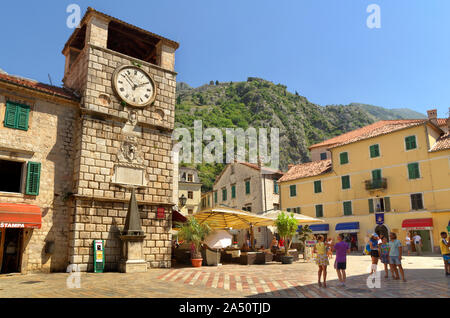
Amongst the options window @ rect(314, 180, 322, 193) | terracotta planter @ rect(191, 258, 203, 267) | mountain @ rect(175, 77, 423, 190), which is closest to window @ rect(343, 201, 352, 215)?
window @ rect(314, 180, 322, 193)

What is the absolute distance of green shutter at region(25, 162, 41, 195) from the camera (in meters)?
12.8

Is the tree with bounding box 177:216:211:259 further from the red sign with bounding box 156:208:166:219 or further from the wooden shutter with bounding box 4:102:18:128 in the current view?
the wooden shutter with bounding box 4:102:18:128

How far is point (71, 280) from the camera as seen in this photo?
10.5 meters

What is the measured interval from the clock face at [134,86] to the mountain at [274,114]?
60.8 meters

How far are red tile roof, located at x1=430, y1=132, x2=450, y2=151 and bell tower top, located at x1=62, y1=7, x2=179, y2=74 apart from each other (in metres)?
21.3

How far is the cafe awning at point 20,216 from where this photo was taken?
11.5 meters

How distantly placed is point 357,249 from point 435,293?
80.4ft

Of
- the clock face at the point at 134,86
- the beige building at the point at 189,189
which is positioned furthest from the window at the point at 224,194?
the clock face at the point at 134,86

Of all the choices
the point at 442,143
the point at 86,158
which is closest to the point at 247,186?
the point at 442,143

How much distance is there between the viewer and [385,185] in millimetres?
29219

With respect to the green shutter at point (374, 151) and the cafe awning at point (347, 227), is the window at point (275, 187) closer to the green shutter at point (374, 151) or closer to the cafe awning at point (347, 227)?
the cafe awning at point (347, 227)

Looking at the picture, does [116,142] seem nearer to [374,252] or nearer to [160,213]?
[160,213]
